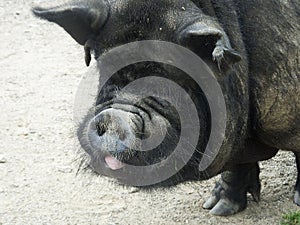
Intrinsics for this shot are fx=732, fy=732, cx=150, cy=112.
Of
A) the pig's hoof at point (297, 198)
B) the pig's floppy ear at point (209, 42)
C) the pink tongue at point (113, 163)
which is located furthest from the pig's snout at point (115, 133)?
the pig's hoof at point (297, 198)

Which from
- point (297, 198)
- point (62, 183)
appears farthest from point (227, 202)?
point (62, 183)

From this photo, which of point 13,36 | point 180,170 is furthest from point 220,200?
point 13,36

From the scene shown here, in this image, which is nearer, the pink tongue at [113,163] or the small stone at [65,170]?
the pink tongue at [113,163]

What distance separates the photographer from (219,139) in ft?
12.2

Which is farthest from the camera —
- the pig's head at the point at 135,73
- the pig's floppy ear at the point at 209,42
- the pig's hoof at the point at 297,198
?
the pig's hoof at the point at 297,198

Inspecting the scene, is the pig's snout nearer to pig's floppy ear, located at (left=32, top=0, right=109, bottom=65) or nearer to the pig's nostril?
the pig's nostril

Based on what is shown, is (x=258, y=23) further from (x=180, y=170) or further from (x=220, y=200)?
(x=220, y=200)

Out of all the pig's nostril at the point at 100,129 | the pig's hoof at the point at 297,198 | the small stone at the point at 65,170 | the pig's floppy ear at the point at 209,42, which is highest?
the pig's floppy ear at the point at 209,42

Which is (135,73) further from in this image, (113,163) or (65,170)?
(65,170)

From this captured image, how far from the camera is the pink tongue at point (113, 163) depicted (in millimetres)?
3444

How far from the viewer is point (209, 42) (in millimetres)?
3400

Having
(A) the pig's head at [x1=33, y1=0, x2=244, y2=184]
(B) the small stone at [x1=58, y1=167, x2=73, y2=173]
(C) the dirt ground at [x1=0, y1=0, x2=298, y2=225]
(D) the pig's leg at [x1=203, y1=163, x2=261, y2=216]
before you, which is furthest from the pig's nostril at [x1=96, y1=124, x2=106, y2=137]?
(B) the small stone at [x1=58, y1=167, x2=73, y2=173]

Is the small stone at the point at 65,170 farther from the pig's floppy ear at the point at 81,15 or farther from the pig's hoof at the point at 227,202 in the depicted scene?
the pig's floppy ear at the point at 81,15

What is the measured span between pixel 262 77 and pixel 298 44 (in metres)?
0.26
